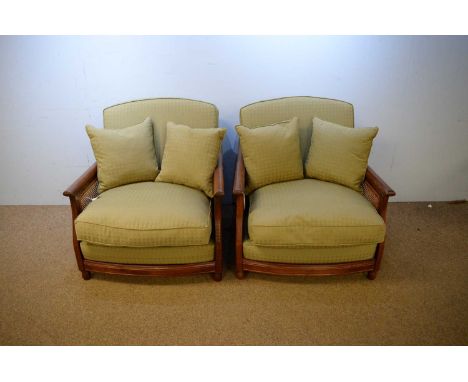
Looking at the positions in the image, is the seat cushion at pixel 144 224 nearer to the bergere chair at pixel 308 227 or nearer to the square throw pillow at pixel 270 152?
the bergere chair at pixel 308 227

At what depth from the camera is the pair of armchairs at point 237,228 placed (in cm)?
199

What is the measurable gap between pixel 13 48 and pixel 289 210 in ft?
7.07

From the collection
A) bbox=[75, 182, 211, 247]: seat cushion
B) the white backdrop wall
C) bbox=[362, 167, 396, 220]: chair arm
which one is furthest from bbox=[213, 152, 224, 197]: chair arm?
bbox=[362, 167, 396, 220]: chair arm

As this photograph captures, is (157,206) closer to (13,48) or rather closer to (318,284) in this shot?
(318,284)

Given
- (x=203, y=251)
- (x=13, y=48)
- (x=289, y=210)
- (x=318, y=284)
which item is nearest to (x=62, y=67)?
(x=13, y=48)

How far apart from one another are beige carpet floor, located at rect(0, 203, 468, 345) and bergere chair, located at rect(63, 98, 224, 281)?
0.14m

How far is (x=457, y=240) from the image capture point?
2594mm

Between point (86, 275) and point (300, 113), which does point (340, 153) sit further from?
point (86, 275)

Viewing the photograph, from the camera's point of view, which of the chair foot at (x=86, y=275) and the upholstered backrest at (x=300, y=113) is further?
the upholstered backrest at (x=300, y=113)

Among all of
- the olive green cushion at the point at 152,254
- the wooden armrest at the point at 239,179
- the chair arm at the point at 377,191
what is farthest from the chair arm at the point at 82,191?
the chair arm at the point at 377,191

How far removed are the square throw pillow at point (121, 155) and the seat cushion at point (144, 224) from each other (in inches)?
10.0

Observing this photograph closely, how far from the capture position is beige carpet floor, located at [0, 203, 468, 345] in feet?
6.11

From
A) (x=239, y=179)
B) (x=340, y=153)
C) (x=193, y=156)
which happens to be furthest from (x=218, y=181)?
(x=340, y=153)

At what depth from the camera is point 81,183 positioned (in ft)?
6.98
